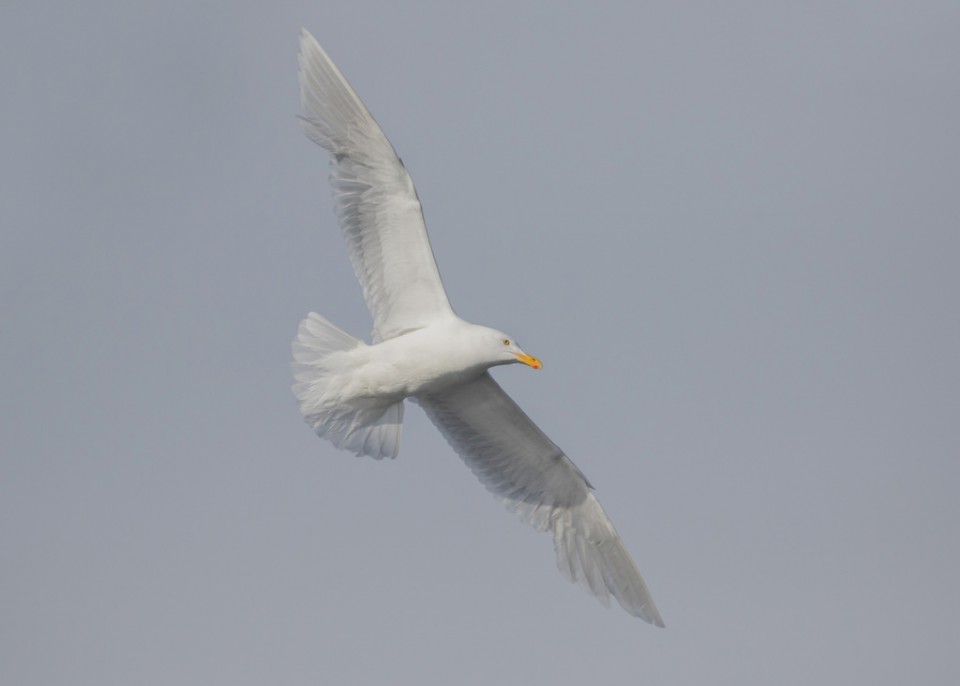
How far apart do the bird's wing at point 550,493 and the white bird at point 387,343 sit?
0.07 feet

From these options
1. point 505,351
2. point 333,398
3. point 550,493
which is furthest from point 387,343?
point 550,493

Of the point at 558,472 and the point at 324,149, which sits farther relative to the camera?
the point at 558,472

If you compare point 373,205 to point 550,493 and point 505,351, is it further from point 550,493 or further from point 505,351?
point 550,493

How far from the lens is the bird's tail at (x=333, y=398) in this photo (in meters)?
19.3

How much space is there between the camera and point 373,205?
62.6ft

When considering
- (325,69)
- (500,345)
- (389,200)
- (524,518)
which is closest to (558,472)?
(524,518)

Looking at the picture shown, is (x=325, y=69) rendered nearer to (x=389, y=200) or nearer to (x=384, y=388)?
(x=389, y=200)

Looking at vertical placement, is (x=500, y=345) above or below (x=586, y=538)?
above

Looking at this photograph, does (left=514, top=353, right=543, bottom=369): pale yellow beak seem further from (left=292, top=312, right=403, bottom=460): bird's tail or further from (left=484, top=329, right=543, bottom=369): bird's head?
(left=292, top=312, right=403, bottom=460): bird's tail

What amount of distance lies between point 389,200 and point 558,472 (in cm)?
376

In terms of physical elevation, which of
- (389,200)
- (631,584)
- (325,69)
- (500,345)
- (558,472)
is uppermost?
(325,69)

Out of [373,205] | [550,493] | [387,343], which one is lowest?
[550,493]

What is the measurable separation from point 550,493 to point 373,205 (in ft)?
13.1

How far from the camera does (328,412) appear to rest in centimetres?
1955
